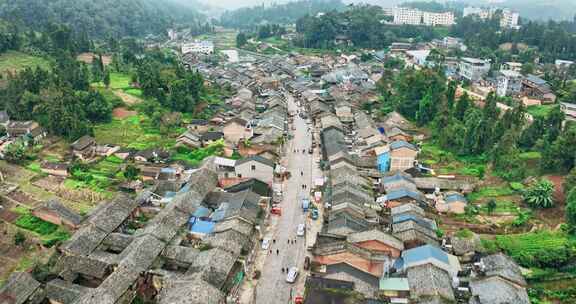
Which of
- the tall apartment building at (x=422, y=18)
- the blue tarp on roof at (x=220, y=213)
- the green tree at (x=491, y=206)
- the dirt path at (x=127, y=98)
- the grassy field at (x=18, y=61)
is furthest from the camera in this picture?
the tall apartment building at (x=422, y=18)

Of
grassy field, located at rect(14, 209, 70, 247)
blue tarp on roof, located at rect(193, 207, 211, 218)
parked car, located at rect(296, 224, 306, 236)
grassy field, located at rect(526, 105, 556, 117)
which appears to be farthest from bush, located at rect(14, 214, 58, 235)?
grassy field, located at rect(526, 105, 556, 117)

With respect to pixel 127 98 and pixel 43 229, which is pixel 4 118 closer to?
pixel 127 98

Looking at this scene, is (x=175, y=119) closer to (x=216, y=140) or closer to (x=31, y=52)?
(x=216, y=140)

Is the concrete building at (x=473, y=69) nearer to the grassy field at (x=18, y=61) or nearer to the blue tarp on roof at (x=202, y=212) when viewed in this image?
the blue tarp on roof at (x=202, y=212)

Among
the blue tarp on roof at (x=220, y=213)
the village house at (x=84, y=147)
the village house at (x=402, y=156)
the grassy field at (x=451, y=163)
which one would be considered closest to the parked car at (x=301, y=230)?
the blue tarp on roof at (x=220, y=213)

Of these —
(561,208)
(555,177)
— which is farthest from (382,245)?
(555,177)

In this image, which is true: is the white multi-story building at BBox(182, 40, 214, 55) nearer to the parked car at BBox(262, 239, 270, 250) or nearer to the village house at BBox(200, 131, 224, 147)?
the village house at BBox(200, 131, 224, 147)
